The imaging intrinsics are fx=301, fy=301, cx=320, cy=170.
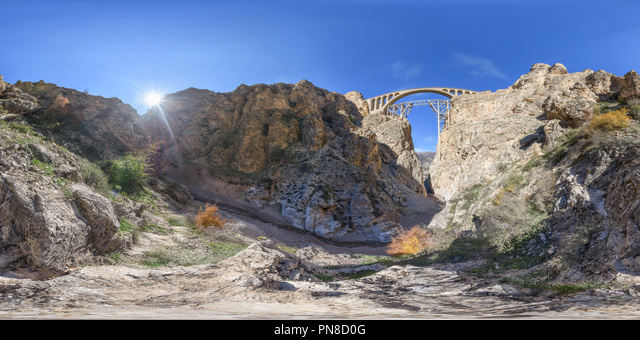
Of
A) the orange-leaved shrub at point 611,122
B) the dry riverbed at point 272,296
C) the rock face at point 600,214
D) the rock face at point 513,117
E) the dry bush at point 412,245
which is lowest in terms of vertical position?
the dry bush at point 412,245

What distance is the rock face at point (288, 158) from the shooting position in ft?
105

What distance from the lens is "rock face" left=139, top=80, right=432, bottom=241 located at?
3203cm

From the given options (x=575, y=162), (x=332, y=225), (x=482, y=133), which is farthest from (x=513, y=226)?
(x=482, y=133)

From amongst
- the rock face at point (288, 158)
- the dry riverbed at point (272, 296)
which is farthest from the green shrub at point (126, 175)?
the rock face at point (288, 158)

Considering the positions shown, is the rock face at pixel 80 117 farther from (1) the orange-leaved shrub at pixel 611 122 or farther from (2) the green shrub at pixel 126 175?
(1) the orange-leaved shrub at pixel 611 122

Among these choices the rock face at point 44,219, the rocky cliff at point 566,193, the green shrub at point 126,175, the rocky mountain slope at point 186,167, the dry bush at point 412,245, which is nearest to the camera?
the rock face at point 44,219

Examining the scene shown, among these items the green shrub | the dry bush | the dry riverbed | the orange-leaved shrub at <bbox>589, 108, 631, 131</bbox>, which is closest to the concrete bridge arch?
the dry bush

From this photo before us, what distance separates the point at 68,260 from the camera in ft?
27.0

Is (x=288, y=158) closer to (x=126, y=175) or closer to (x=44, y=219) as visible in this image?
(x=126, y=175)

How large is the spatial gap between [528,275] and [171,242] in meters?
14.3

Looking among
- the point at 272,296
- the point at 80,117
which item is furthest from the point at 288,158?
the point at 272,296

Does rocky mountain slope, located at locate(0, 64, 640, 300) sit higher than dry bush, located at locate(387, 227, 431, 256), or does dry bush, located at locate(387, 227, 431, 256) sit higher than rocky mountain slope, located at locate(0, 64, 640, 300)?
rocky mountain slope, located at locate(0, 64, 640, 300)

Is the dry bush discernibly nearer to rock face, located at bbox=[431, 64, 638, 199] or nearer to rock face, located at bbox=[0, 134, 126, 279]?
rock face, located at bbox=[431, 64, 638, 199]

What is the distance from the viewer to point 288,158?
37.3 meters
